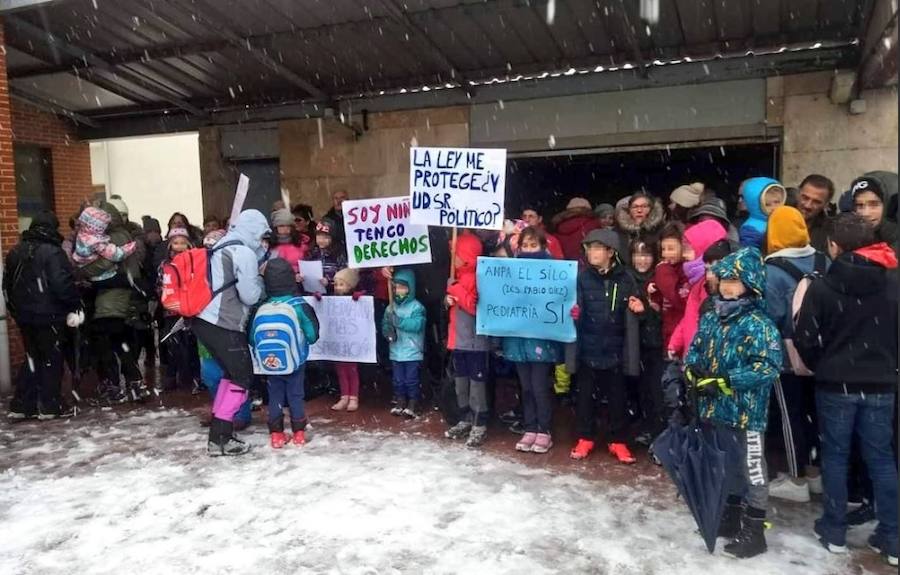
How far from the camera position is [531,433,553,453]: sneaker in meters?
5.10

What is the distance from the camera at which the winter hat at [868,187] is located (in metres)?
3.91

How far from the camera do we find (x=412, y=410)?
6.14 metres

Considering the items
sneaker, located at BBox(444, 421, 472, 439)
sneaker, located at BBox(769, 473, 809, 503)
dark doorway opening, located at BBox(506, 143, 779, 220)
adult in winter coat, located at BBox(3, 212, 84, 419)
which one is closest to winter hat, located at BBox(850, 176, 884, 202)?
sneaker, located at BBox(769, 473, 809, 503)

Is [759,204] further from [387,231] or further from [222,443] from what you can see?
[222,443]

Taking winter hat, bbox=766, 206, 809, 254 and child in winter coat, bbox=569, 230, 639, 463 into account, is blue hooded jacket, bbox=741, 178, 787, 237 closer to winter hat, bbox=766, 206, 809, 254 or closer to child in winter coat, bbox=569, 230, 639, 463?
winter hat, bbox=766, 206, 809, 254

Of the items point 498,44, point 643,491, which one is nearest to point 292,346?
point 643,491

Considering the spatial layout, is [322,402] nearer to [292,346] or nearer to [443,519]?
[292,346]

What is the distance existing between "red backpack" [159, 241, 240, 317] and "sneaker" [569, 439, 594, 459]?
9.31 ft

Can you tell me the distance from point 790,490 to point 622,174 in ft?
34.6

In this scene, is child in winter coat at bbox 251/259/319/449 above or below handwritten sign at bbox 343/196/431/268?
below

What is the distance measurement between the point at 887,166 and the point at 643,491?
573 centimetres

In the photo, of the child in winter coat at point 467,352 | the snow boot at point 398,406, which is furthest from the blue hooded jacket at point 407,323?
the child in winter coat at point 467,352

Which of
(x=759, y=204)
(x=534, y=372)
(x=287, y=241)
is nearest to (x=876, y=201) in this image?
(x=759, y=204)

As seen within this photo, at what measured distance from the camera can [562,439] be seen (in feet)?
17.8
